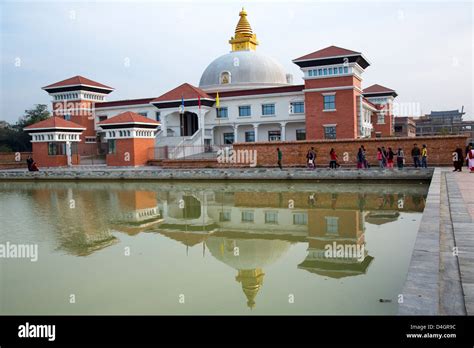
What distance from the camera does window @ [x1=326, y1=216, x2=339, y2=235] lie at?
960 cm

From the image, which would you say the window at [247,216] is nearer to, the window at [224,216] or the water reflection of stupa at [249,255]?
the window at [224,216]

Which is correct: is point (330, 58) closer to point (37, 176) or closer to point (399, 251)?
point (37, 176)

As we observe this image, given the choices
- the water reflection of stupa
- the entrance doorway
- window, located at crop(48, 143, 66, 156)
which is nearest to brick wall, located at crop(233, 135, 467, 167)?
the entrance doorway

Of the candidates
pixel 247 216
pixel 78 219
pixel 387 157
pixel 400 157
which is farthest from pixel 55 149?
pixel 247 216

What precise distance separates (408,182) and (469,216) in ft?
37.8

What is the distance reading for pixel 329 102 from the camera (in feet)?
96.3

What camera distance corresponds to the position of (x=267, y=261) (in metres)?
7.45

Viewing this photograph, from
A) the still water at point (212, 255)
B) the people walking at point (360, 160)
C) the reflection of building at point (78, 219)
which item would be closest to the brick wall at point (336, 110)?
the people walking at point (360, 160)

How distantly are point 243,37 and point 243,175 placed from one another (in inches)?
1116

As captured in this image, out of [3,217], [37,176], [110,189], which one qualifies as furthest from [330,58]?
[3,217]

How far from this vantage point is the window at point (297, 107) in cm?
3186

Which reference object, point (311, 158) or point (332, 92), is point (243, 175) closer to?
point (311, 158)

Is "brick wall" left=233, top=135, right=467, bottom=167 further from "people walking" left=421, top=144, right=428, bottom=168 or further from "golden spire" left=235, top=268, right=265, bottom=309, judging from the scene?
"golden spire" left=235, top=268, right=265, bottom=309

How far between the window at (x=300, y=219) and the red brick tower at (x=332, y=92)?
18275 mm
